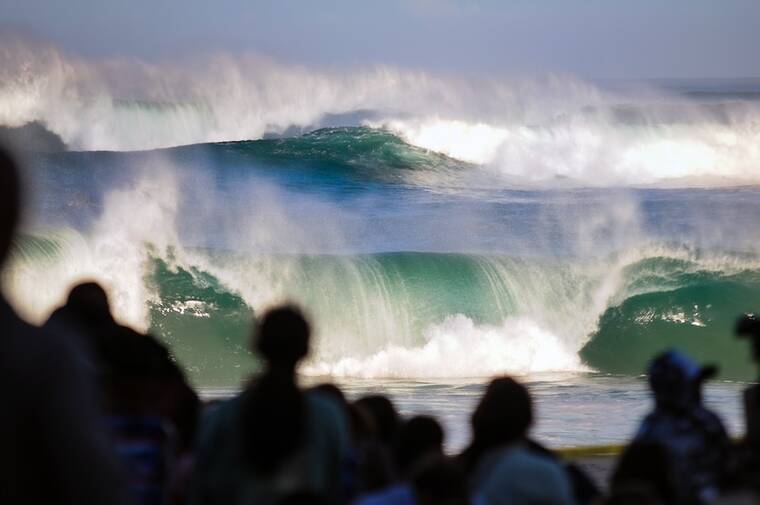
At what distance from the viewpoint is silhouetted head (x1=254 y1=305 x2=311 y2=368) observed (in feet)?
10.3

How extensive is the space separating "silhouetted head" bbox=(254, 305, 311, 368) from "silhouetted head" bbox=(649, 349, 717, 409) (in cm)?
135

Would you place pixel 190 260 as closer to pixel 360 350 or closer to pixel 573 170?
pixel 360 350

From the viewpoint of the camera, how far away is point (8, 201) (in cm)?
170

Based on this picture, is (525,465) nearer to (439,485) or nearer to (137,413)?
(439,485)

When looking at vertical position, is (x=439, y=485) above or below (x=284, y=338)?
below

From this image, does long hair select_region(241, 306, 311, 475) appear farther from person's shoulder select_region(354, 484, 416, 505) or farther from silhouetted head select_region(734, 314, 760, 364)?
silhouetted head select_region(734, 314, 760, 364)

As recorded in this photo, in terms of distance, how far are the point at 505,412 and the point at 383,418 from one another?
2.39 ft

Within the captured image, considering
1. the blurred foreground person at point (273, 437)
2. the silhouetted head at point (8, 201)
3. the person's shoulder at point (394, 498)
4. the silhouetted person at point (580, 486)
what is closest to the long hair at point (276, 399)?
the blurred foreground person at point (273, 437)

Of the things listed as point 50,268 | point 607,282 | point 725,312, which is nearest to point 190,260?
point 50,268

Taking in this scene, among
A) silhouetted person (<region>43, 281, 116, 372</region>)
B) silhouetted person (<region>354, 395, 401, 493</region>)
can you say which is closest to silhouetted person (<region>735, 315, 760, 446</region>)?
silhouetted person (<region>354, 395, 401, 493</region>)

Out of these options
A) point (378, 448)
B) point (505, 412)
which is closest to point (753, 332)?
point (505, 412)

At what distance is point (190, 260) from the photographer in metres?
17.1

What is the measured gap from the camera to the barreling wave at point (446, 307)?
1500 centimetres

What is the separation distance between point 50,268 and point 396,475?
1268 centimetres
